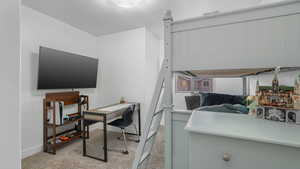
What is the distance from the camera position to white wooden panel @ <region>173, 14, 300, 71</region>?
69cm

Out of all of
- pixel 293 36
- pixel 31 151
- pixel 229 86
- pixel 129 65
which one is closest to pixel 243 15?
pixel 293 36

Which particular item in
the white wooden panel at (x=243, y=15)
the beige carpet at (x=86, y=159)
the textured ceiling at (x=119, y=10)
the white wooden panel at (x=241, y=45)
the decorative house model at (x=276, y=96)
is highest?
the textured ceiling at (x=119, y=10)

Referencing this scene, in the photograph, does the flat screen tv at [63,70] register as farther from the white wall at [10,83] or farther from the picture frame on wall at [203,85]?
the picture frame on wall at [203,85]

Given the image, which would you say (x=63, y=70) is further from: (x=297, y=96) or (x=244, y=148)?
(x=297, y=96)

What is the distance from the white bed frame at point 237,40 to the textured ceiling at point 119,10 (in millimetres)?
1625

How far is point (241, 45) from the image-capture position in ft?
2.55

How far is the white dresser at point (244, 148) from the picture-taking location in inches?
22.0

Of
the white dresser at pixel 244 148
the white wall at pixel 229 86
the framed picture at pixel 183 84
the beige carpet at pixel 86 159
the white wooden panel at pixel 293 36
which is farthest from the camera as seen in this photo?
the framed picture at pixel 183 84

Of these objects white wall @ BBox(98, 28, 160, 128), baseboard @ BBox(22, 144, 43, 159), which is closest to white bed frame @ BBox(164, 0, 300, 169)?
white wall @ BBox(98, 28, 160, 128)

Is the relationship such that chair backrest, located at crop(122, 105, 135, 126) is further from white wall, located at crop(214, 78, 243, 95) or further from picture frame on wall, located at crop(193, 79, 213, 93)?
white wall, located at crop(214, 78, 243, 95)

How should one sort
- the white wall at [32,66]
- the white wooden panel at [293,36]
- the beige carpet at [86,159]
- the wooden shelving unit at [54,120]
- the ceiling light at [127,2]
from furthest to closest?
the wooden shelving unit at [54,120]
the white wall at [32,66]
the ceiling light at [127,2]
the beige carpet at [86,159]
the white wooden panel at [293,36]

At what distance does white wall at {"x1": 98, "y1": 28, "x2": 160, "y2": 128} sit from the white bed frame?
2294mm

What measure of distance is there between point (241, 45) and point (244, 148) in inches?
22.1

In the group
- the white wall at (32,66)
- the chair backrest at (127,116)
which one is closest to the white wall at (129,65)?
the chair backrest at (127,116)
